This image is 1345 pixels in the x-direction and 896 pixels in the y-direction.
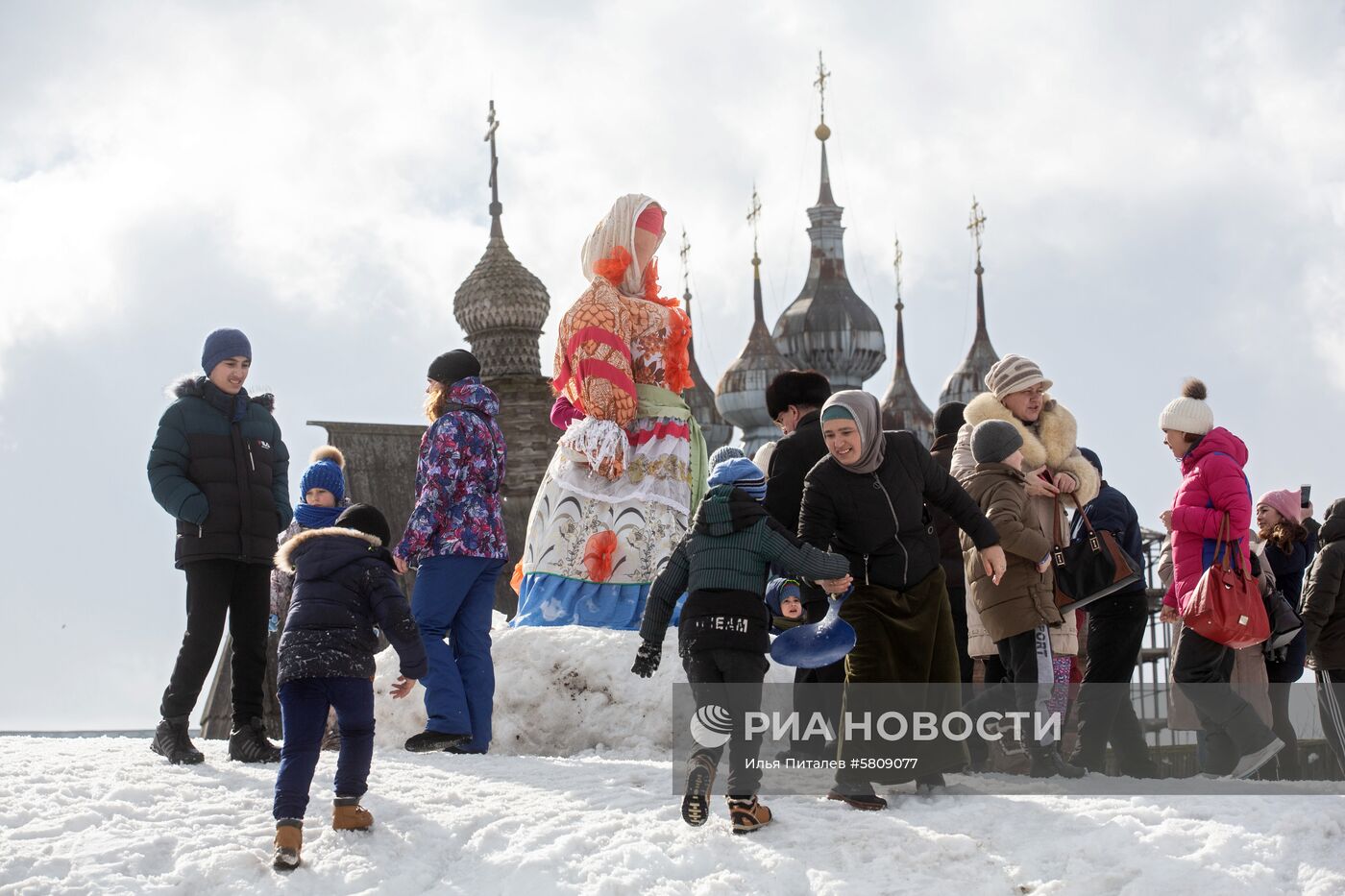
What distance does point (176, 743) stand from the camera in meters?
6.70

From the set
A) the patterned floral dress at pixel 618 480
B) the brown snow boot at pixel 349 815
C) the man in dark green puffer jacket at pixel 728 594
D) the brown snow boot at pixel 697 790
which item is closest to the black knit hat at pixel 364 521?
the brown snow boot at pixel 349 815

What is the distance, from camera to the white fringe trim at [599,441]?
29.8 ft

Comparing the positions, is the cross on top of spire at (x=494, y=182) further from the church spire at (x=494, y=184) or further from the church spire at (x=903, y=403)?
the church spire at (x=903, y=403)

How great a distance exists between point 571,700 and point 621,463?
1.45 meters

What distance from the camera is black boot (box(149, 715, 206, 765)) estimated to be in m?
6.68

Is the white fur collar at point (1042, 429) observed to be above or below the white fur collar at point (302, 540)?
above

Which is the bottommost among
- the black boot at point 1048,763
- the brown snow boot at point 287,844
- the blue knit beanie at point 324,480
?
the brown snow boot at point 287,844

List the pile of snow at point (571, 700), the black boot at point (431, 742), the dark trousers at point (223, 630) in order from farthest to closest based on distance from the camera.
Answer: the pile of snow at point (571, 700)
the black boot at point (431, 742)
the dark trousers at point (223, 630)

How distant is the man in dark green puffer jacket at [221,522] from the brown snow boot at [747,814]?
239 centimetres

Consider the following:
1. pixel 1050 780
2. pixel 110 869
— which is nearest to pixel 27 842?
pixel 110 869

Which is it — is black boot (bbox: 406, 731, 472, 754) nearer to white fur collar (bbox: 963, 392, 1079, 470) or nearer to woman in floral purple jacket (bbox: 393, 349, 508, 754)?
woman in floral purple jacket (bbox: 393, 349, 508, 754)

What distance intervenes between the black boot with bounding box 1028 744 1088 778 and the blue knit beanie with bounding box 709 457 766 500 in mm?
1713

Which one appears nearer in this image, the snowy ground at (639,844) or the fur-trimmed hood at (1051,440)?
the snowy ground at (639,844)

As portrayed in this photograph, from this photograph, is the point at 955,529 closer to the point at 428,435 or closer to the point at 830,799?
the point at 830,799
